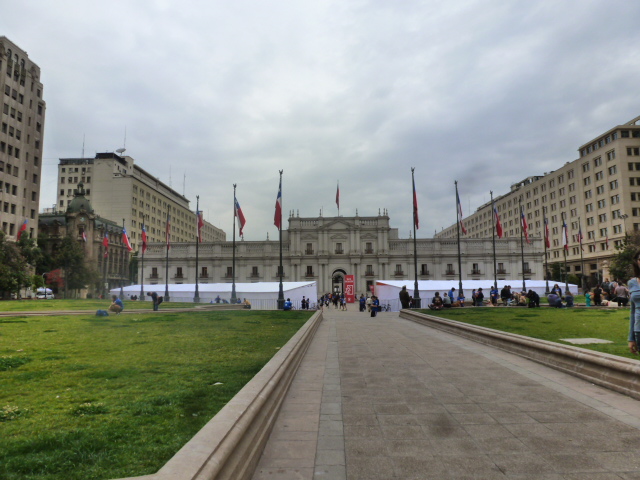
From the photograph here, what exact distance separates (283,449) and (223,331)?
34.0 feet

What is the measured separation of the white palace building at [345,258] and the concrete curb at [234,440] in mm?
69862

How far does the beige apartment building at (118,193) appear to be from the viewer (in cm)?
9269

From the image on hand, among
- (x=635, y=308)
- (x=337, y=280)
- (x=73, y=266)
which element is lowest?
(x=635, y=308)

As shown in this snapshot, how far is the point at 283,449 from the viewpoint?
442 centimetres

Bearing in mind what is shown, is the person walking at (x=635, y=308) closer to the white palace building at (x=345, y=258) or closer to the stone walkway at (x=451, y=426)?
the stone walkway at (x=451, y=426)

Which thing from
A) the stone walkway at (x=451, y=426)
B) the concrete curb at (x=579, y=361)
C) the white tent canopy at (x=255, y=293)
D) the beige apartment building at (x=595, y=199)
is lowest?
the stone walkway at (x=451, y=426)

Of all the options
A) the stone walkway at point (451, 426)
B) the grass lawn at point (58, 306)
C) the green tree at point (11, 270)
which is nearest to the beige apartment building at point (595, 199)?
the grass lawn at point (58, 306)

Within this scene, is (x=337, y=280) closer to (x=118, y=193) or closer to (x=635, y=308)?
(x=118, y=193)

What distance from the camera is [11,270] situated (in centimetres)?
4262

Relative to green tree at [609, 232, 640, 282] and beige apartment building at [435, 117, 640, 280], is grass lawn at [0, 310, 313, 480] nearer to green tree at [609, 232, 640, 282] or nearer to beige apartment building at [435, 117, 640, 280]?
green tree at [609, 232, 640, 282]

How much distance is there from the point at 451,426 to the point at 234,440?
2808 millimetres

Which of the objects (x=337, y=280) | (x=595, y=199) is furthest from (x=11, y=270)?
(x=595, y=199)

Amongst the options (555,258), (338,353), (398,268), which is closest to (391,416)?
(338,353)

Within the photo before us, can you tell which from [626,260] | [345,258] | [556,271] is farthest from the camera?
[556,271]
